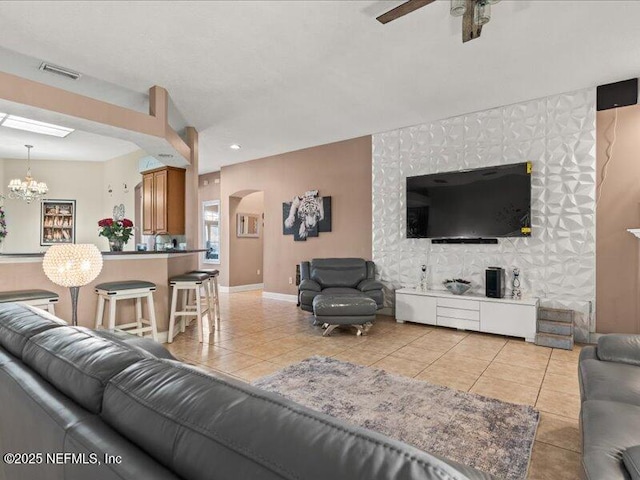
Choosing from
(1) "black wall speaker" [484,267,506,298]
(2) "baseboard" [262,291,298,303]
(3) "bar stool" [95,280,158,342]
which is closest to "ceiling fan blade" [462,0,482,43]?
(1) "black wall speaker" [484,267,506,298]

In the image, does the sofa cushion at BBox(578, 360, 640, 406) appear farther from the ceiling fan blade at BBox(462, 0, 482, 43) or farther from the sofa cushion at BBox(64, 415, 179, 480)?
the ceiling fan blade at BBox(462, 0, 482, 43)

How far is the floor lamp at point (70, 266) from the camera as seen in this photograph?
6.49 feet

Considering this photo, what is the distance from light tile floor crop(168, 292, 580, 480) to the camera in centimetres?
→ 214

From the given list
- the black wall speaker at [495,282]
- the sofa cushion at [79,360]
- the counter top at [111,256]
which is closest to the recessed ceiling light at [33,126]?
the counter top at [111,256]

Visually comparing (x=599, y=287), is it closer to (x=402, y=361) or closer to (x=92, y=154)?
(x=402, y=361)

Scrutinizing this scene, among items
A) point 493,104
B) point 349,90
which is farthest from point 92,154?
point 493,104

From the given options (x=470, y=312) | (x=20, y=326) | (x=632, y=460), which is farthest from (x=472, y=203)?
(x=20, y=326)

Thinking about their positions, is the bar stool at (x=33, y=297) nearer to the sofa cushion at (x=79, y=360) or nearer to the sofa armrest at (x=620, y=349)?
the sofa cushion at (x=79, y=360)

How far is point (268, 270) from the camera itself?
718cm

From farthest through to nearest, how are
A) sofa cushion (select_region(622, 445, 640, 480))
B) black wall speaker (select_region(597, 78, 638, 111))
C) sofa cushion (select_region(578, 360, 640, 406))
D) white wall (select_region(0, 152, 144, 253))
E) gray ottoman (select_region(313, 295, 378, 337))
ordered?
white wall (select_region(0, 152, 144, 253))
gray ottoman (select_region(313, 295, 378, 337))
black wall speaker (select_region(597, 78, 638, 111))
sofa cushion (select_region(578, 360, 640, 406))
sofa cushion (select_region(622, 445, 640, 480))

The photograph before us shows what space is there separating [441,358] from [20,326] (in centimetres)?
329

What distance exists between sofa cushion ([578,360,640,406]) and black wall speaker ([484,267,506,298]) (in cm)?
249

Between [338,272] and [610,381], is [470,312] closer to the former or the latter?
[338,272]

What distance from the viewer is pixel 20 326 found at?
1.16 metres
